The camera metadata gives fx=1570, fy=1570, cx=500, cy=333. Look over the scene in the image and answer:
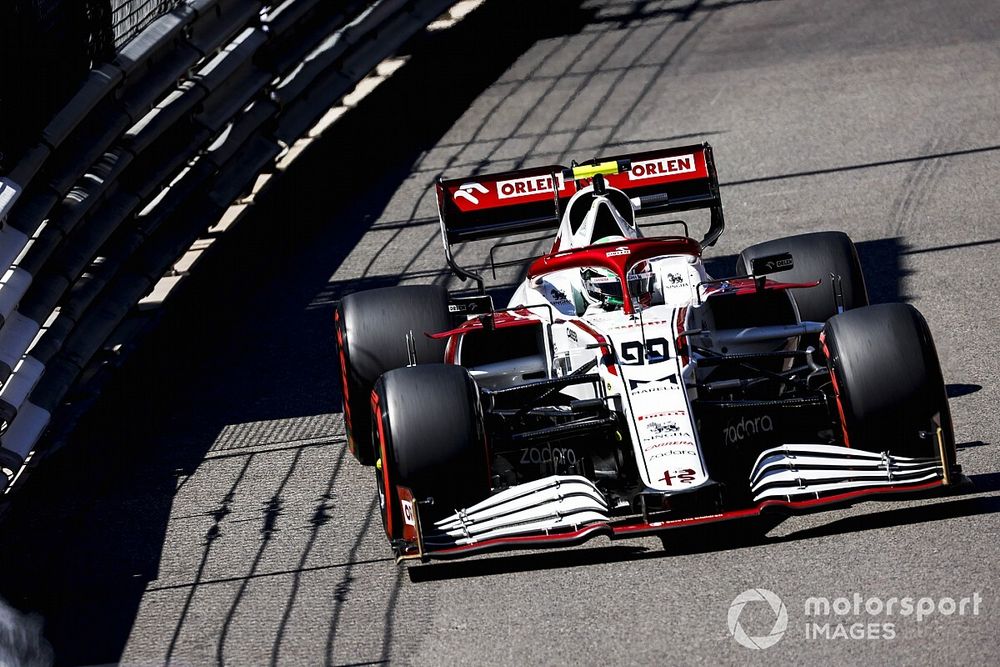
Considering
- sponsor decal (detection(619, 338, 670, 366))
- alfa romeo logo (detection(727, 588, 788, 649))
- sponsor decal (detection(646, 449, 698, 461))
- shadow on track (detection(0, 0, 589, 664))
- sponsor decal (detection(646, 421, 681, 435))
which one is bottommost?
shadow on track (detection(0, 0, 589, 664))

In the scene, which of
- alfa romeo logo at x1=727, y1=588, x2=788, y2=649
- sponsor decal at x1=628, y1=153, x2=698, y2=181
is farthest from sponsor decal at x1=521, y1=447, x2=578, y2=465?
sponsor decal at x1=628, y1=153, x2=698, y2=181

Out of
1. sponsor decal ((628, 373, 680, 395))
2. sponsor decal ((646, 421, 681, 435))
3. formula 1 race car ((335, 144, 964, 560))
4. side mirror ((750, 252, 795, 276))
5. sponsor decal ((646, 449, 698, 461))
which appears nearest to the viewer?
formula 1 race car ((335, 144, 964, 560))

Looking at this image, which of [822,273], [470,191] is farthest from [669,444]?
[470,191]

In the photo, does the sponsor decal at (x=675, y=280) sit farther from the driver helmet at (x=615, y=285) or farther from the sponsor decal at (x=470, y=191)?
the sponsor decal at (x=470, y=191)

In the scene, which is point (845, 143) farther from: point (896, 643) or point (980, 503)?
point (896, 643)

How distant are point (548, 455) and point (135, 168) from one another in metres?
4.13

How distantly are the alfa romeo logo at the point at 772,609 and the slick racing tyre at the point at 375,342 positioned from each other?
2.56m

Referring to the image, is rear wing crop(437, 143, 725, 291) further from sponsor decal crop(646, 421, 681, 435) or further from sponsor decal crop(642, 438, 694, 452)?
sponsor decal crop(642, 438, 694, 452)

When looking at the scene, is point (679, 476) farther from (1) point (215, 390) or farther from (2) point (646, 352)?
(1) point (215, 390)

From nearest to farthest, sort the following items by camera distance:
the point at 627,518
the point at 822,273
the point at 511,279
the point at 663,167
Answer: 1. the point at 627,518
2. the point at 822,273
3. the point at 663,167
4. the point at 511,279

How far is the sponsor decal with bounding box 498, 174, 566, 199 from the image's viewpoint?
923cm

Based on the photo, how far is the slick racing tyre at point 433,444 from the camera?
22.0ft

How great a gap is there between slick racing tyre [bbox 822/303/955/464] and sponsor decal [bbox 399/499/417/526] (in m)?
1.92

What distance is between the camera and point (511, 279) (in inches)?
443
